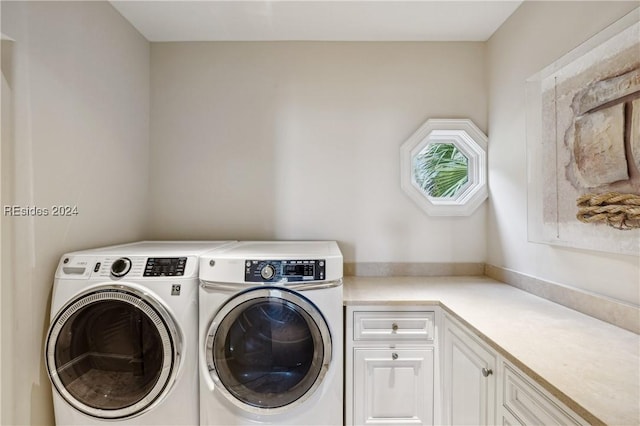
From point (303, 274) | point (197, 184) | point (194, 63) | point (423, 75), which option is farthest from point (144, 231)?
point (423, 75)

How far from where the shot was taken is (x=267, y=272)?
149cm

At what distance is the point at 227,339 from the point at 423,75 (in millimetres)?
2168

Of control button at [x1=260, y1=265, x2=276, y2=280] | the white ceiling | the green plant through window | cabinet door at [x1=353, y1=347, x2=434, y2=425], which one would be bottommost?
cabinet door at [x1=353, y1=347, x2=434, y2=425]

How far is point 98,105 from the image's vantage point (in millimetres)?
1815

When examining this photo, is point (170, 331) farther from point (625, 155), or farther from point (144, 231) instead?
point (625, 155)

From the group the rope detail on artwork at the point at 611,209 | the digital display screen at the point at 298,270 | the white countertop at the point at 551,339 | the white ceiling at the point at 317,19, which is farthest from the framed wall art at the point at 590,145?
the digital display screen at the point at 298,270

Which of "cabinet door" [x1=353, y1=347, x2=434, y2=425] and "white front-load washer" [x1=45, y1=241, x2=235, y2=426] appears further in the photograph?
"cabinet door" [x1=353, y1=347, x2=434, y2=425]

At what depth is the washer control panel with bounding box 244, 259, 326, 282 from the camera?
4.87 feet

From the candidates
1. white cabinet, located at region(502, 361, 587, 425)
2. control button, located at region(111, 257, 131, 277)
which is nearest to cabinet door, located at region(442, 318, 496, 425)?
white cabinet, located at region(502, 361, 587, 425)

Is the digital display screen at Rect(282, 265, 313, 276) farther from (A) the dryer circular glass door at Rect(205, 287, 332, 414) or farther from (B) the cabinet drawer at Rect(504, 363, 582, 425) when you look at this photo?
(B) the cabinet drawer at Rect(504, 363, 582, 425)

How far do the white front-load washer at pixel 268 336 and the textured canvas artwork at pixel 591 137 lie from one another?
1.09 m

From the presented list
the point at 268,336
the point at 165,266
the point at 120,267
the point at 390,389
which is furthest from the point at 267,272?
the point at 390,389

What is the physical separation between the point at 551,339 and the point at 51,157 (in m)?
2.29

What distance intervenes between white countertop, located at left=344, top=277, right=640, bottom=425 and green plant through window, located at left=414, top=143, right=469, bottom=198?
0.74 m
